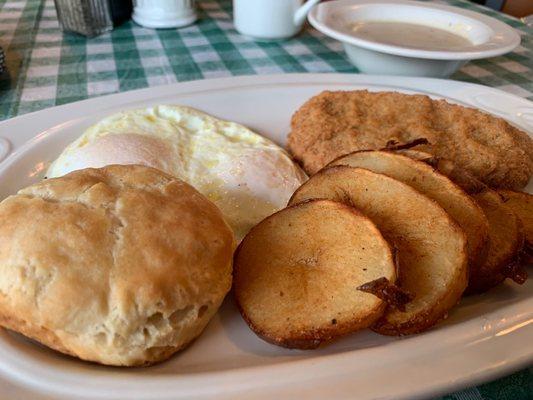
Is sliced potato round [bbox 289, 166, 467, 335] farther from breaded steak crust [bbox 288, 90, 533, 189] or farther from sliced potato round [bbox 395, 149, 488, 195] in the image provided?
breaded steak crust [bbox 288, 90, 533, 189]

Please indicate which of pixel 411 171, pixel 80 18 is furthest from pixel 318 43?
pixel 411 171

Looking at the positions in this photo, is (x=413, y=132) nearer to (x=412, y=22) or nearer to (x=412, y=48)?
(x=412, y=48)

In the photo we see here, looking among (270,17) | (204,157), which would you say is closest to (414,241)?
(204,157)

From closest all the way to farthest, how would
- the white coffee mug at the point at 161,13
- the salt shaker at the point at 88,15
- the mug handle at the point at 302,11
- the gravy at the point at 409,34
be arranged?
the gravy at the point at 409,34, the mug handle at the point at 302,11, the salt shaker at the point at 88,15, the white coffee mug at the point at 161,13

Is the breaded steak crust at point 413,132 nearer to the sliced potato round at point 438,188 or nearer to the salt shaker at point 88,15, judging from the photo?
the sliced potato round at point 438,188

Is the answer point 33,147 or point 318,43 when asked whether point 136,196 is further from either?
point 318,43

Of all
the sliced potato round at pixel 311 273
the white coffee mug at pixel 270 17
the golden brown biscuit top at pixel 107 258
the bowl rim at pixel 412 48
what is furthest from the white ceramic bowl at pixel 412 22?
the golden brown biscuit top at pixel 107 258

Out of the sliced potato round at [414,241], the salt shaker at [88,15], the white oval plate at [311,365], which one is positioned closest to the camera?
the white oval plate at [311,365]
